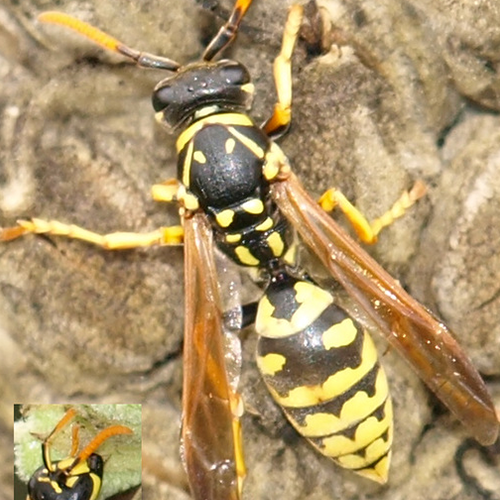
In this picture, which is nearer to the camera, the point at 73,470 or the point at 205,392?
the point at 205,392

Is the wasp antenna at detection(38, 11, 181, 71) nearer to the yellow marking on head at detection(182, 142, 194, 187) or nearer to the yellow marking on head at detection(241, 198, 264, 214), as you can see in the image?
the yellow marking on head at detection(182, 142, 194, 187)

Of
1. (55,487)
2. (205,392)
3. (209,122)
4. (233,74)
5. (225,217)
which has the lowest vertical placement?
(55,487)

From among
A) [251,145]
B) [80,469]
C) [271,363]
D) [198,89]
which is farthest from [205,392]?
[198,89]

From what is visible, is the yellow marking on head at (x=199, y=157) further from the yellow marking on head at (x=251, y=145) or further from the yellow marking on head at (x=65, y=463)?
the yellow marking on head at (x=65, y=463)

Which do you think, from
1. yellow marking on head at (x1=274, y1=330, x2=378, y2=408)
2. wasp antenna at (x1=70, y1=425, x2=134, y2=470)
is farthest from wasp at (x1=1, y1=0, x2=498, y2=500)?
wasp antenna at (x1=70, y1=425, x2=134, y2=470)

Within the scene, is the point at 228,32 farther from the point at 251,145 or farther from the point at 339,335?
the point at 339,335

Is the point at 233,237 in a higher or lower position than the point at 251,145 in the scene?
lower

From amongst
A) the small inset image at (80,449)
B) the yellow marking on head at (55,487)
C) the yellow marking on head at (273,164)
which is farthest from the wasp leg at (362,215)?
the yellow marking on head at (55,487)

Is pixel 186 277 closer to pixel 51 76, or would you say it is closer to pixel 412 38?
pixel 51 76
